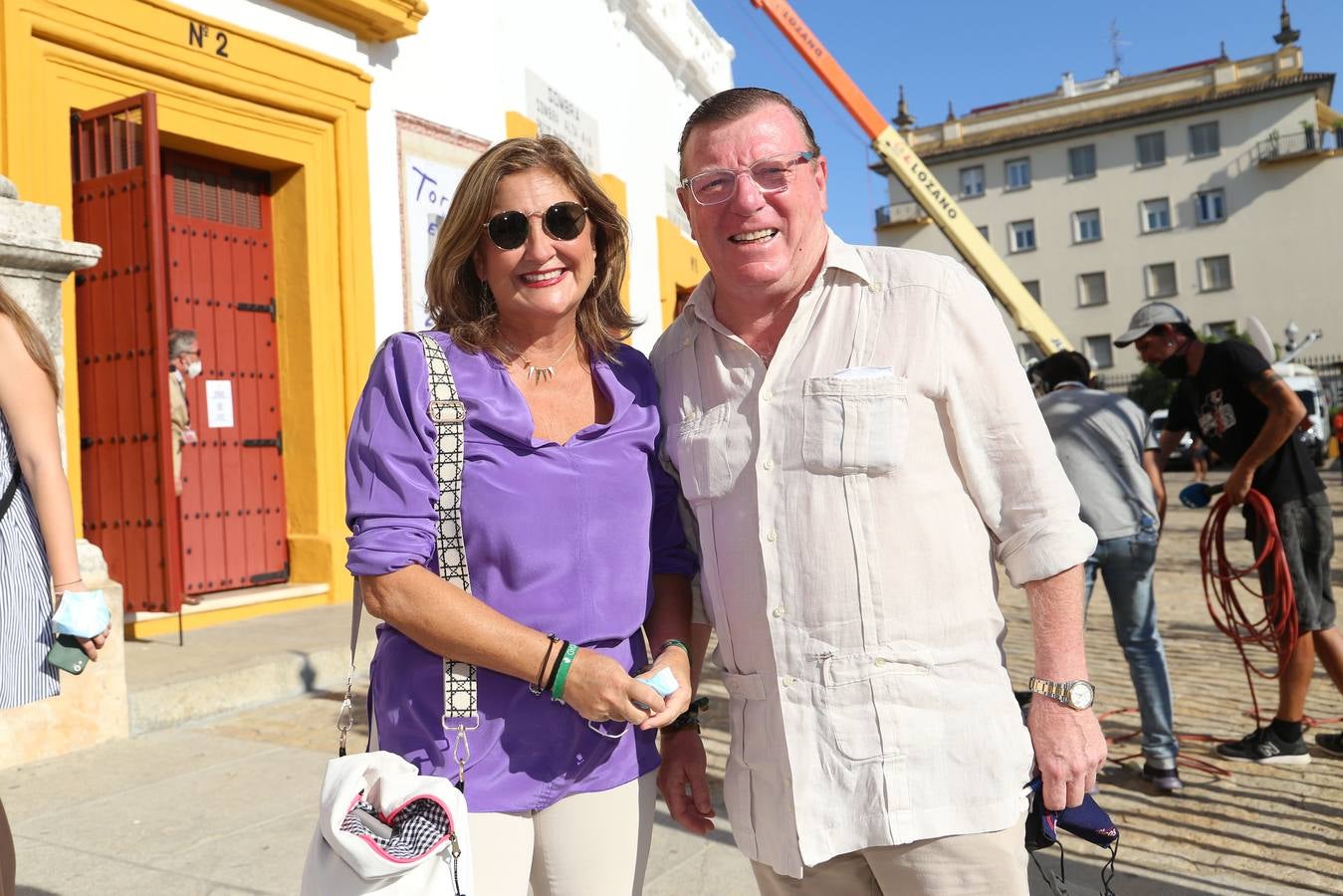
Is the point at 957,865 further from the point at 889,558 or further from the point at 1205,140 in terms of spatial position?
the point at 1205,140

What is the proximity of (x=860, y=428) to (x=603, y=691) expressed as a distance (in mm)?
610

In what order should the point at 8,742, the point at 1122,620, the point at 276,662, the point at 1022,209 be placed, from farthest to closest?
the point at 1022,209
the point at 276,662
the point at 1122,620
the point at 8,742

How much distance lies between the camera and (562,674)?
5.74 feet

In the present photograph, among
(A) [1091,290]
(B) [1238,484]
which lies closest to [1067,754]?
(B) [1238,484]

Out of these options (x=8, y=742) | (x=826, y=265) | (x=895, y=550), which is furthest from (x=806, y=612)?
(x=8, y=742)

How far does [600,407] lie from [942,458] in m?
0.66

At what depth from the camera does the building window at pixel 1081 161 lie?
5156cm

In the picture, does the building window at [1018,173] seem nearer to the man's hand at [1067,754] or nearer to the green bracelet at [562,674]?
the man's hand at [1067,754]

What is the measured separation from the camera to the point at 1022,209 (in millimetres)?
53375

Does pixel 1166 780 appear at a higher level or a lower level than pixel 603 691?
lower

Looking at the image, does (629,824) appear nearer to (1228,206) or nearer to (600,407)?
(600,407)

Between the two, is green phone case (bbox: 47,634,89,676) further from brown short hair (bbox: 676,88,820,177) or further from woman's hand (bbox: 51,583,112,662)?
brown short hair (bbox: 676,88,820,177)

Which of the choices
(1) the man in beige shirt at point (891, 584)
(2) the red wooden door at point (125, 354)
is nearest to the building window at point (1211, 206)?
(2) the red wooden door at point (125, 354)

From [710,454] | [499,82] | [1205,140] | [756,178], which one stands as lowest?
[710,454]
